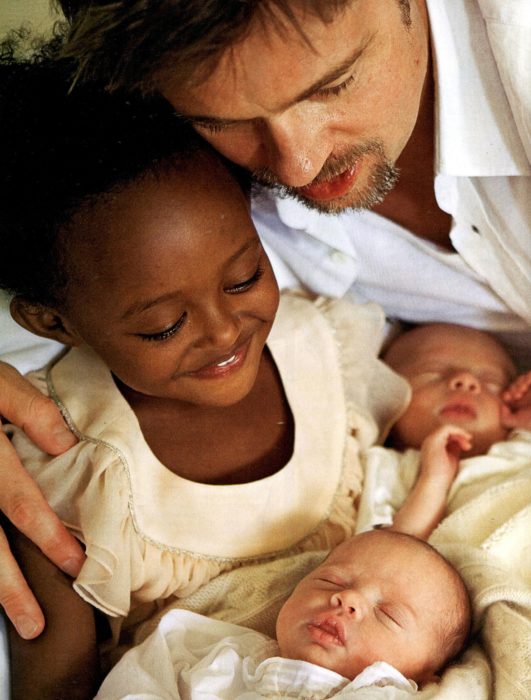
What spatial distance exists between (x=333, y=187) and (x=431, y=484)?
0.53 m

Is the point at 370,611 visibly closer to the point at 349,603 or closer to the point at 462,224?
the point at 349,603

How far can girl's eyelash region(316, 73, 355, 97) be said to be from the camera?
40.8 inches

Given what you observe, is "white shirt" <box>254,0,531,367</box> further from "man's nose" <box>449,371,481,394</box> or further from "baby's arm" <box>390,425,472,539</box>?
"baby's arm" <box>390,425,472,539</box>

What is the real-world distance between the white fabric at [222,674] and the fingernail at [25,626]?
12 centimetres

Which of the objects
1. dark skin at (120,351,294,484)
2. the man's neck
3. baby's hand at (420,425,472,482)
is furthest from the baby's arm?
the man's neck

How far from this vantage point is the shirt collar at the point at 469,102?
1.23m

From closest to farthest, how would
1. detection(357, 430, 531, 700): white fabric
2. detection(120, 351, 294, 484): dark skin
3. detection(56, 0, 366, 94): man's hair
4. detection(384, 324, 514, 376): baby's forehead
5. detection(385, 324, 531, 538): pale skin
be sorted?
detection(56, 0, 366, 94): man's hair → detection(357, 430, 531, 700): white fabric → detection(120, 351, 294, 484): dark skin → detection(385, 324, 531, 538): pale skin → detection(384, 324, 514, 376): baby's forehead

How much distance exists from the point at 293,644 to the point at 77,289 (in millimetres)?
562

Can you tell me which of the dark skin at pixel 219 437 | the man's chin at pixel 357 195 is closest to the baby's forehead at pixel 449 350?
the dark skin at pixel 219 437

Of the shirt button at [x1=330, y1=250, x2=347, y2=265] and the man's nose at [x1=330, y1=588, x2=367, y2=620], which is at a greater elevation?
the shirt button at [x1=330, y1=250, x2=347, y2=265]

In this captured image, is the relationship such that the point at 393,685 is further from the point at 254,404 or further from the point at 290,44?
the point at 290,44

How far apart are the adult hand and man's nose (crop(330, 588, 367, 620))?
1.20 feet

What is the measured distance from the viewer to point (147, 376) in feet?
3.91

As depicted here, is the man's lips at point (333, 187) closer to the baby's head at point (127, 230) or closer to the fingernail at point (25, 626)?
the baby's head at point (127, 230)
